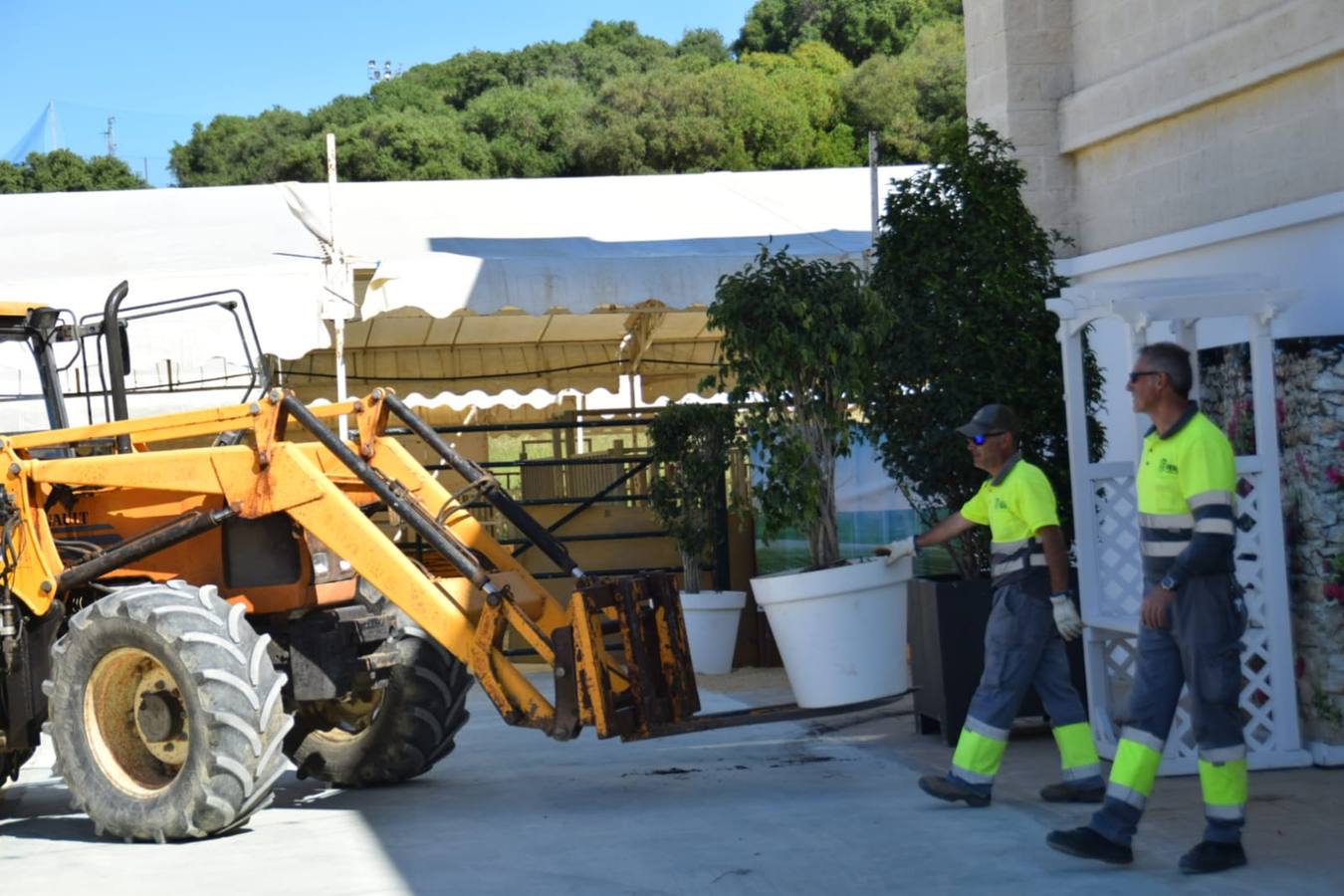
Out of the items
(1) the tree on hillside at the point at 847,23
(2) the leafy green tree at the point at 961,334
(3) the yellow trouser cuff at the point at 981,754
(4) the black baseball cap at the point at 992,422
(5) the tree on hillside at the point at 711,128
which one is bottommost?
(3) the yellow trouser cuff at the point at 981,754

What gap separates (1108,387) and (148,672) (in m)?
6.60

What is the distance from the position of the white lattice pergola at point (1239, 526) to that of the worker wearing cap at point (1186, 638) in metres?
1.44

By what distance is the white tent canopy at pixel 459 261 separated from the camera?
1143cm

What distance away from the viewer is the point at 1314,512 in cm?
743

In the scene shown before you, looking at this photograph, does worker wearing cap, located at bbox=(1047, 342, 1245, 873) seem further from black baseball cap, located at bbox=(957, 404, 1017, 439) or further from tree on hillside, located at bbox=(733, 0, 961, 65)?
tree on hillside, located at bbox=(733, 0, 961, 65)

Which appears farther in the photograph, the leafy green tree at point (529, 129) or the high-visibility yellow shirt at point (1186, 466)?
the leafy green tree at point (529, 129)

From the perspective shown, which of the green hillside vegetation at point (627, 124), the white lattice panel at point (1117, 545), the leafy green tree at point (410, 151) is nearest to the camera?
the white lattice panel at point (1117, 545)

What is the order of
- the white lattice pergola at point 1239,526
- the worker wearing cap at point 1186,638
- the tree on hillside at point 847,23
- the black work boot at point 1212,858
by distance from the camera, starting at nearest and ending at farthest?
the black work boot at point 1212,858
the worker wearing cap at point 1186,638
the white lattice pergola at point 1239,526
the tree on hillside at point 847,23

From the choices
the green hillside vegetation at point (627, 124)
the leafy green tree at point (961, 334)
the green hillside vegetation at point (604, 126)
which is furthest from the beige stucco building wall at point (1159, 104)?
the green hillside vegetation at point (627, 124)

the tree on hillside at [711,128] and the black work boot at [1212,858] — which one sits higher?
the tree on hillside at [711,128]

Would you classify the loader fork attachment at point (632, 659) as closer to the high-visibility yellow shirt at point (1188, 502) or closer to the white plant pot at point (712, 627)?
the high-visibility yellow shirt at point (1188, 502)

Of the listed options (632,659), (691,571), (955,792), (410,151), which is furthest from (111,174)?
(955,792)

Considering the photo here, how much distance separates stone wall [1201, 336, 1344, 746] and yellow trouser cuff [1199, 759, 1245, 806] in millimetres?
1876

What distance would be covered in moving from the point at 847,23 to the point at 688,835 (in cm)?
5211
